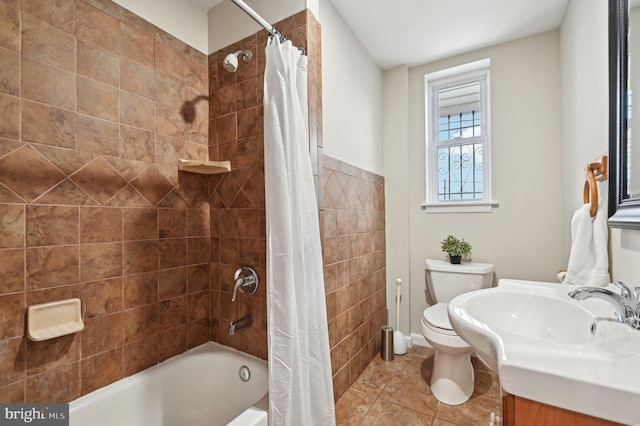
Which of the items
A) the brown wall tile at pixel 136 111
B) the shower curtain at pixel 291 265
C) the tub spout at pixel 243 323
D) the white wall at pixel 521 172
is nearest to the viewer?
the shower curtain at pixel 291 265

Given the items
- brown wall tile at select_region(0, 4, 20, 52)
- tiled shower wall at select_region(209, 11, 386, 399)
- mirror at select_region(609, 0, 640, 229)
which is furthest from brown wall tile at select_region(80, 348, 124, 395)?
mirror at select_region(609, 0, 640, 229)

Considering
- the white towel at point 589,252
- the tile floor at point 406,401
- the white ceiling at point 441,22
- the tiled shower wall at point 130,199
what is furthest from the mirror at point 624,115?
the tile floor at point 406,401

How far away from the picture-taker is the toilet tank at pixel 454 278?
195 cm

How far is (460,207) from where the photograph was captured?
221cm

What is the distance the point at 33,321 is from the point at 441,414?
78.3 inches

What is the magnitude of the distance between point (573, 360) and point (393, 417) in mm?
1276

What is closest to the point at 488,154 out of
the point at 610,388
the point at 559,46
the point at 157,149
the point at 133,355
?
the point at 559,46

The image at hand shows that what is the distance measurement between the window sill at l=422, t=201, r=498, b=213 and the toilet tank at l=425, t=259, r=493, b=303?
0.42 meters

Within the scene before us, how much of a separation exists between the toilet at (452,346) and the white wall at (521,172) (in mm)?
273

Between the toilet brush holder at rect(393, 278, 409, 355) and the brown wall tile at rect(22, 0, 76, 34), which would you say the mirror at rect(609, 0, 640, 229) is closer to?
the toilet brush holder at rect(393, 278, 409, 355)

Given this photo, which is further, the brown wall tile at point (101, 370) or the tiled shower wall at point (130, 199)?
the brown wall tile at point (101, 370)

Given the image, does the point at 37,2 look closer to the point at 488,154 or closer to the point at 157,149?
the point at 157,149

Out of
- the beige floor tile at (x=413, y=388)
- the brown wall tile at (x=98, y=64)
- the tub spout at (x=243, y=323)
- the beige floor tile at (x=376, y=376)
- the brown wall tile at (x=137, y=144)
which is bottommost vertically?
the beige floor tile at (x=413, y=388)

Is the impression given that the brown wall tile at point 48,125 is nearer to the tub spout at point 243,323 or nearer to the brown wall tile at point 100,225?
the brown wall tile at point 100,225
